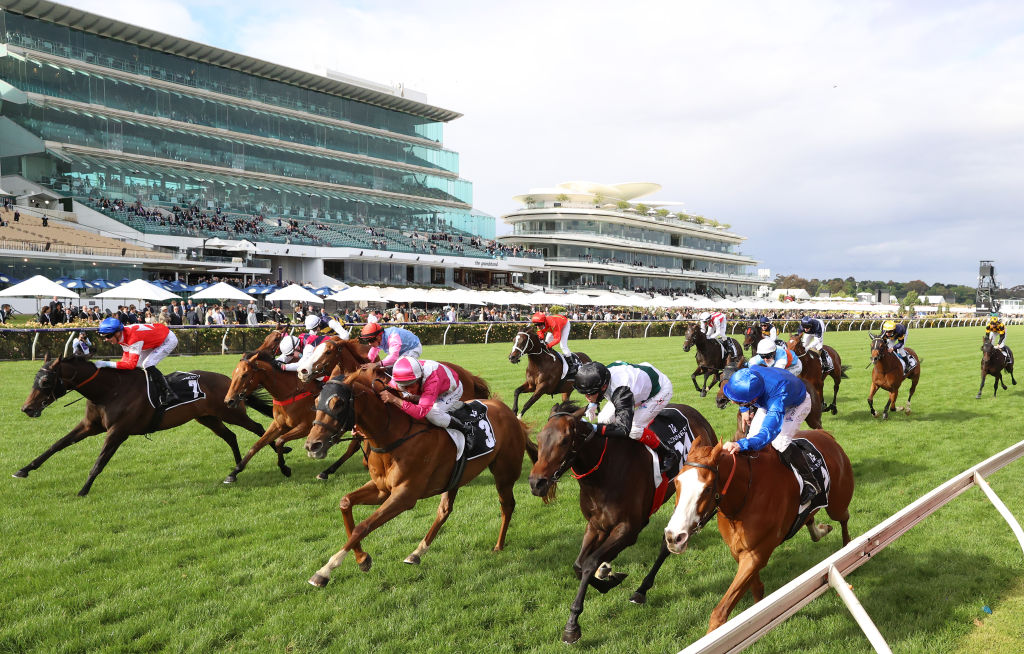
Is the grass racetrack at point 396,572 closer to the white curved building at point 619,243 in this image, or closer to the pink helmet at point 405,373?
the pink helmet at point 405,373

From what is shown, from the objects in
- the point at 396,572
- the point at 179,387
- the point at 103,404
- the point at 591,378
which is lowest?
the point at 396,572

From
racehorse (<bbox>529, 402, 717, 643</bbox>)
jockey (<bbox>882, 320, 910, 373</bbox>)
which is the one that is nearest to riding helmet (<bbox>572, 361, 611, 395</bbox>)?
racehorse (<bbox>529, 402, 717, 643</bbox>)

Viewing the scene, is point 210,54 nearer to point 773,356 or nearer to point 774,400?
point 773,356

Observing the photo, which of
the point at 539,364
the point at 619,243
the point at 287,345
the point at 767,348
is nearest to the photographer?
the point at 767,348

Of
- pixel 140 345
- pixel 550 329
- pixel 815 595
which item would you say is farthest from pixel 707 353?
pixel 815 595

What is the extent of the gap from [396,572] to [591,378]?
73.4 inches

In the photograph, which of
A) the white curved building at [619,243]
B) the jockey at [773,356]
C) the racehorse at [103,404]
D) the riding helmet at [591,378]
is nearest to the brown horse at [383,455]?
the riding helmet at [591,378]

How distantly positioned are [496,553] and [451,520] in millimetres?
791

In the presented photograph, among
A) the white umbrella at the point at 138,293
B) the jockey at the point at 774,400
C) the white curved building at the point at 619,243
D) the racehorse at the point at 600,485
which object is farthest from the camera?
the white curved building at the point at 619,243

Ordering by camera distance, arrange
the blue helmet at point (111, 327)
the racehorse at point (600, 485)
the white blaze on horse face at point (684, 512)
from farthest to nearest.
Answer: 1. the blue helmet at point (111, 327)
2. the racehorse at point (600, 485)
3. the white blaze on horse face at point (684, 512)

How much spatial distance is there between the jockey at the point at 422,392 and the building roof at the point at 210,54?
50.4 m

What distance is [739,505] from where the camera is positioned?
3354 millimetres

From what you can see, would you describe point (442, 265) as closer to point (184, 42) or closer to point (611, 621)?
point (184, 42)

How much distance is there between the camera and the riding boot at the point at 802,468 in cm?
379
